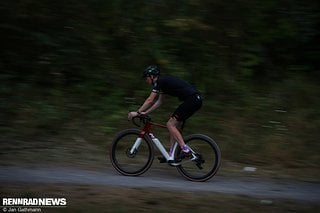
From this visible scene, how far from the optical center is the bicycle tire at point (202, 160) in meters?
10.3

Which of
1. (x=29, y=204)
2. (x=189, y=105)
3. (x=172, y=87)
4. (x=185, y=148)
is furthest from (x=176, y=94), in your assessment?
(x=29, y=204)

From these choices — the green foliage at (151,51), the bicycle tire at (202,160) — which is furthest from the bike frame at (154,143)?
the green foliage at (151,51)

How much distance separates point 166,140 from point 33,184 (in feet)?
13.4

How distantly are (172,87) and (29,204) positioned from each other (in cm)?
350

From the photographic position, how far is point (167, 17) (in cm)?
1573

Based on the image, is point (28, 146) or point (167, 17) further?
point (167, 17)

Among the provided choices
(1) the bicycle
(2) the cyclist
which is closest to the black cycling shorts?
(2) the cyclist

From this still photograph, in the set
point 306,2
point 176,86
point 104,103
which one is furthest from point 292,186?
point 306,2

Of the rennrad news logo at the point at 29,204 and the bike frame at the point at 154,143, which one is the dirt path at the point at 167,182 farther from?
the rennrad news logo at the point at 29,204

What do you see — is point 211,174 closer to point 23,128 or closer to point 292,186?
point 292,186

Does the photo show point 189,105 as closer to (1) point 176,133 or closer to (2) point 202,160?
(1) point 176,133

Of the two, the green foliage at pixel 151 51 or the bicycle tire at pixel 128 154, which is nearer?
the bicycle tire at pixel 128 154

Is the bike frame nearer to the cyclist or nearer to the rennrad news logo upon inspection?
the cyclist

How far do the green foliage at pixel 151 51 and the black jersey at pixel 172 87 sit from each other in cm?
385
